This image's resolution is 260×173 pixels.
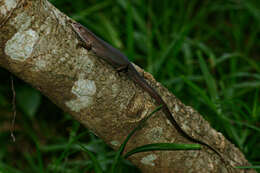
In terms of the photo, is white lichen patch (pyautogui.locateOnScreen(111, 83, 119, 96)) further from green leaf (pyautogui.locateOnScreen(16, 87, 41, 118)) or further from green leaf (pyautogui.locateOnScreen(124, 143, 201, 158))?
green leaf (pyautogui.locateOnScreen(16, 87, 41, 118))

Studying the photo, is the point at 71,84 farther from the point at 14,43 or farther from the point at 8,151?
→ the point at 8,151

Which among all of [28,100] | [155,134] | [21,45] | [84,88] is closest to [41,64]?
[21,45]

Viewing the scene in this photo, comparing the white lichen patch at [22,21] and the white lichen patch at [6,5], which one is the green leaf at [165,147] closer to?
the white lichen patch at [22,21]

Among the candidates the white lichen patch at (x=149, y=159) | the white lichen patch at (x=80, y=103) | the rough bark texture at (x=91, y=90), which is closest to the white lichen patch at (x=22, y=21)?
the rough bark texture at (x=91, y=90)

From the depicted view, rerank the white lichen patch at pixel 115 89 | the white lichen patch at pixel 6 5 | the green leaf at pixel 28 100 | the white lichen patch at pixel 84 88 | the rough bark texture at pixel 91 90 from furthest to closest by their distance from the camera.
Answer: the green leaf at pixel 28 100 → the white lichen patch at pixel 115 89 → the white lichen patch at pixel 84 88 → the rough bark texture at pixel 91 90 → the white lichen patch at pixel 6 5

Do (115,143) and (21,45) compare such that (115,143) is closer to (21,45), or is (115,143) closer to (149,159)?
(149,159)

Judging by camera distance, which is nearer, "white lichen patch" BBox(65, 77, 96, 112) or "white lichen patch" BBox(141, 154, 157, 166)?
"white lichen patch" BBox(65, 77, 96, 112)

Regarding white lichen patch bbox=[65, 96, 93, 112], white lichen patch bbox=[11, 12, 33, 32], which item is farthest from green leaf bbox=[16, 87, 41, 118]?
white lichen patch bbox=[11, 12, 33, 32]

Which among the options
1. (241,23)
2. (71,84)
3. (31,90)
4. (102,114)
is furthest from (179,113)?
(241,23)
